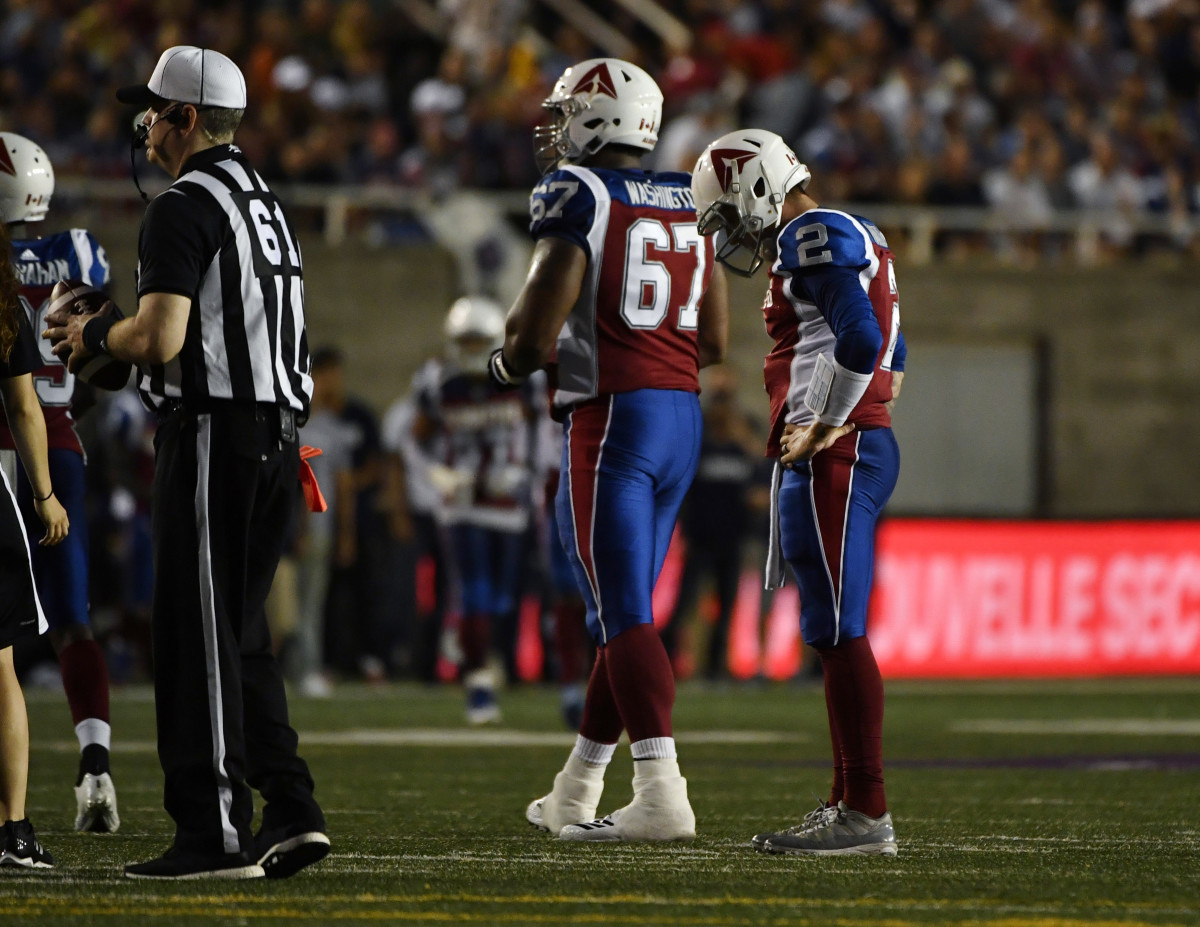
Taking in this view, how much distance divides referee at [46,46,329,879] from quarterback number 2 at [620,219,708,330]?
48.8 inches

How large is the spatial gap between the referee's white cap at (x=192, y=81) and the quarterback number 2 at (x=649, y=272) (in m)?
1.38

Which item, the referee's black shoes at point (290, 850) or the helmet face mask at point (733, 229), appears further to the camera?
the helmet face mask at point (733, 229)

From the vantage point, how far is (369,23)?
62.6 ft

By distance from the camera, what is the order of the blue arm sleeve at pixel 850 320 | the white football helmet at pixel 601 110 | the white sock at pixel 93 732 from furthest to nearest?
the white sock at pixel 93 732, the white football helmet at pixel 601 110, the blue arm sleeve at pixel 850 320

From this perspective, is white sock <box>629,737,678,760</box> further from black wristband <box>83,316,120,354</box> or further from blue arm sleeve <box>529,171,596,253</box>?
black wristband <box>83,316,120,354</box>

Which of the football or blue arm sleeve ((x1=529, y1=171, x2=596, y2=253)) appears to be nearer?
the football

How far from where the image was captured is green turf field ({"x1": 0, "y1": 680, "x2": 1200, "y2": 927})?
475cm

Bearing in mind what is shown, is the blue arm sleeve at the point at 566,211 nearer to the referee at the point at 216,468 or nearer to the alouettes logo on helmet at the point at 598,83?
the alouettes logo on helmet at the point at 598,83

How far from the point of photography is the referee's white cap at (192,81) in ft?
17.4

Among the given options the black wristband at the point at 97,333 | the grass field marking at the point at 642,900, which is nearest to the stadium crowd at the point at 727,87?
the black wristband at the point at 97,333

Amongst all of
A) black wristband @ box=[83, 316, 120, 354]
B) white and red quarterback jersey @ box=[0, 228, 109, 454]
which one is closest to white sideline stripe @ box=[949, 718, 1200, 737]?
white and red quarterback jersey @ box=[0, 228, 109, 454]

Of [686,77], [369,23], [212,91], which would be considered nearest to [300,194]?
[369,23]

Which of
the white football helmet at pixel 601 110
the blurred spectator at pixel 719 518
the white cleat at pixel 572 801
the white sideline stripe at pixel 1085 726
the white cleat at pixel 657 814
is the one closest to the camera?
the white cleat at pixel 657 814

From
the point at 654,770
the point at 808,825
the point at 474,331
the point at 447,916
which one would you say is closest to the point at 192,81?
the point at 447,916
